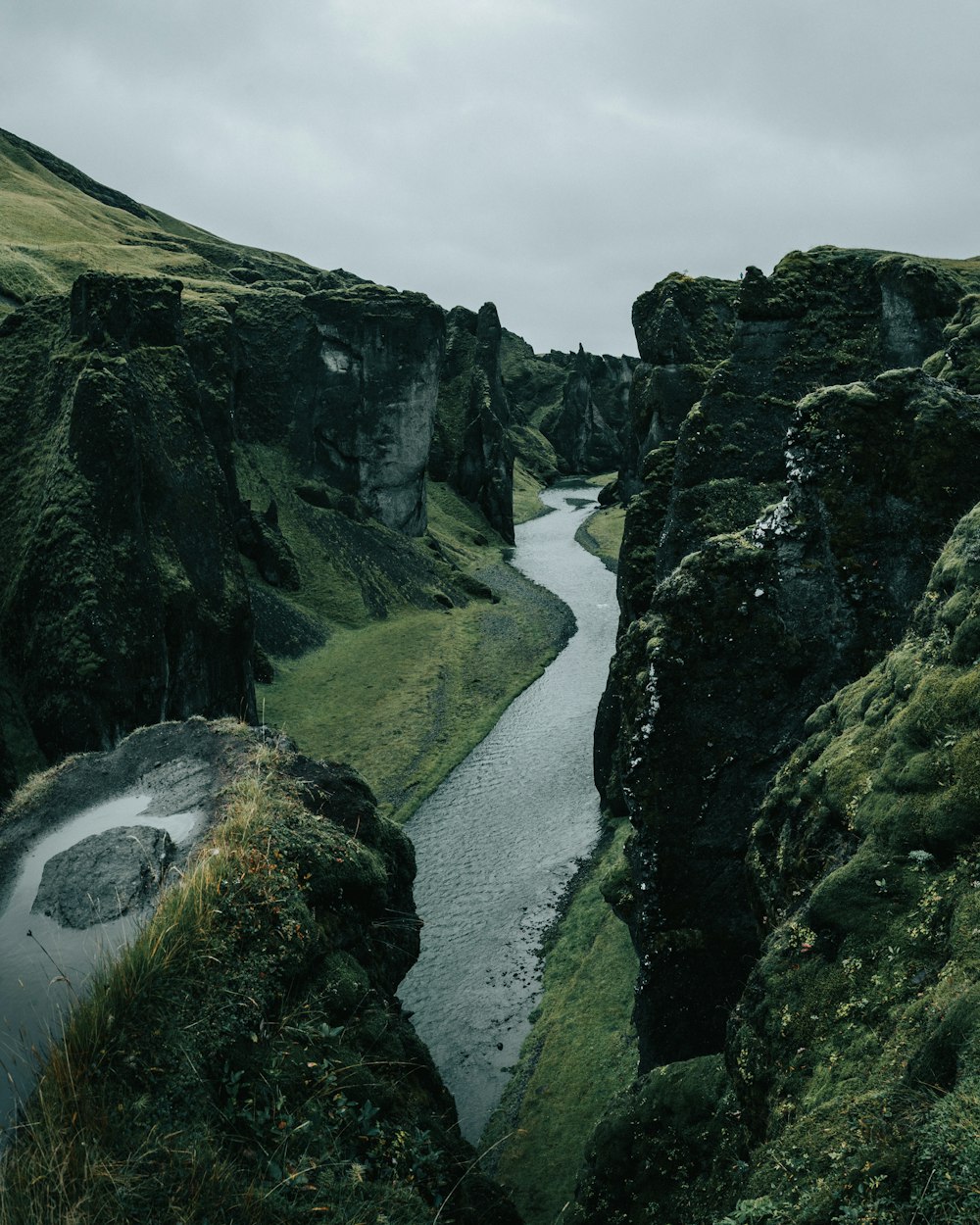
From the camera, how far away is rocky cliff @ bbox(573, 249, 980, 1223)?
8391 mm

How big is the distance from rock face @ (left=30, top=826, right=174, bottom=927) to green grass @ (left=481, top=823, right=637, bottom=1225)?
10947 millimetres

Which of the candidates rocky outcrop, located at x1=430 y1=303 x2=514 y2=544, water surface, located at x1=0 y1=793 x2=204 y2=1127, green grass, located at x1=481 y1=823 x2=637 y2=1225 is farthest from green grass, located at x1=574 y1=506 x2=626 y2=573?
water surface, located at x1=0 y1=793 x2=204 y2=1127

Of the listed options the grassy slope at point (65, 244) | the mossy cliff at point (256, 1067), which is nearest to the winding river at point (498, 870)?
the mossy cliff at point (256, 1067)

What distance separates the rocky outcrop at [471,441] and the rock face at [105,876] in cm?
10432

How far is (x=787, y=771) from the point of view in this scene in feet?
43.1

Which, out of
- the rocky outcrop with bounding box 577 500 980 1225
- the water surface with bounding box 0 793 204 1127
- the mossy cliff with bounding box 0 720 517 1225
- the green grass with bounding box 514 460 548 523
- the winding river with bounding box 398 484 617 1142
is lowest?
the winding river with bounding box 398 484 617 1142

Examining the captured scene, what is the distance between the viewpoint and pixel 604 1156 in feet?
44.2

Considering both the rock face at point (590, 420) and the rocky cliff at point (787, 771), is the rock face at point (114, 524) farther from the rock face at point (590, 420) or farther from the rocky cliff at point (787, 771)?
the rock face at point (590, 420)

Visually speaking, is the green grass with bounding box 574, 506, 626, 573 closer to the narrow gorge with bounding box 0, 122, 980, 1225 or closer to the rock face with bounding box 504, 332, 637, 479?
the narrow gorge with bounding box 0, 122, 980, 1225

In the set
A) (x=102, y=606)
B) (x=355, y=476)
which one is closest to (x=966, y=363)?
(x=102, y=606)

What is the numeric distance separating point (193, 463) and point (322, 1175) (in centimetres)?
4112

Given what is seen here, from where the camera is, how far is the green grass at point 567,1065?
19.4 m

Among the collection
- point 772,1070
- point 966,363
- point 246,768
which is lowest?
point 246,768

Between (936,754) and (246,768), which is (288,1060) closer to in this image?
(246,768)
